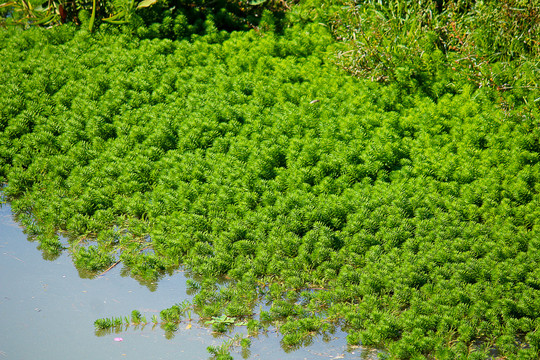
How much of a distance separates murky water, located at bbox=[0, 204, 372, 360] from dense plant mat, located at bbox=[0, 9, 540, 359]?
14 centimetres

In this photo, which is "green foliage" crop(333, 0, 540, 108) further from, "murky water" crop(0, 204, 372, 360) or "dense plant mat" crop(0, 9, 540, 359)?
"murky water" crop(0, 204, 372, 360)

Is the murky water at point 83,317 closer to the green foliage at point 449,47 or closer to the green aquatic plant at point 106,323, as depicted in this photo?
the green aquatic plant at point 106,323

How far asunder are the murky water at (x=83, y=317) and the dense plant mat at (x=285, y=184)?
14 centimetres

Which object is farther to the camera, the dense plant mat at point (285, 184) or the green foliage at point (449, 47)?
the green foliage at point (449, 47)

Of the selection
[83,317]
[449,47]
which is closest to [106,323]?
[83,317]

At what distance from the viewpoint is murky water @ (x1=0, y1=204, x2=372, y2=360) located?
4227mm

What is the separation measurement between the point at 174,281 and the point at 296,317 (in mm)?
1205

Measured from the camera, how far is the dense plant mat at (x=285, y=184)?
448 cm

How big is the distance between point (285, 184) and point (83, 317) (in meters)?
2.34

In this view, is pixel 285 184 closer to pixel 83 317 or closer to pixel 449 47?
pixel 83 317

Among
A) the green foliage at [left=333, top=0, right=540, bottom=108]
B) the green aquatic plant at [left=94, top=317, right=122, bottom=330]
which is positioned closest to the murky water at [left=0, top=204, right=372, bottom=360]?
the green aquatic plant at [left=94, top=317, right=122, bottom=330]

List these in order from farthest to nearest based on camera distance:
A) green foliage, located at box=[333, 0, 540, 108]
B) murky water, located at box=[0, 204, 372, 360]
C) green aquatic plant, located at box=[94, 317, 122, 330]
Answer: green foliage, located at box=[333, 0, 540, 108] < green aquatic plant, located at box=[94, 317, 122, 330] < murky water, located at box=[0, 204, 372, 360]

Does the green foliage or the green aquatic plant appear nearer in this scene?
the green aquatic plant

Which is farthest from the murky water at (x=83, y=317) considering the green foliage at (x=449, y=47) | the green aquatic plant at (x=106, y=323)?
the green foliage at (x=449, y=47)
